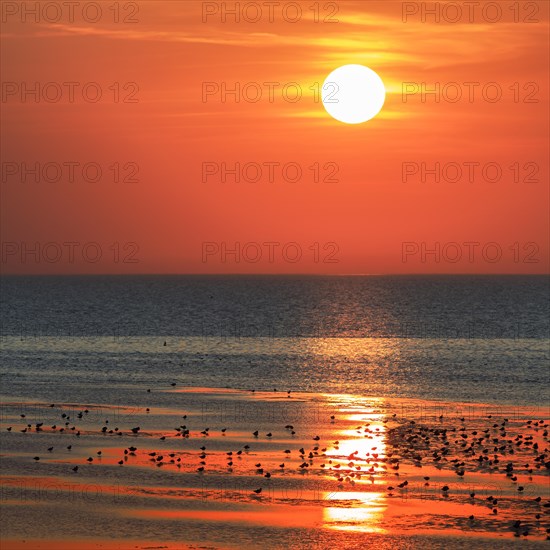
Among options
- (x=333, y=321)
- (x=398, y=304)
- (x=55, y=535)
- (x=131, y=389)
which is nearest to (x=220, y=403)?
(x=131, y=389)

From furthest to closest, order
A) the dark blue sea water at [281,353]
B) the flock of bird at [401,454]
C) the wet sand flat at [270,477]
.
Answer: the dark blue sea water at [281,353], the flock of bird at [401,454], the wet sand flat at [270,477]

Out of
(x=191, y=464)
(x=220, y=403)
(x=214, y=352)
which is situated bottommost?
(x=191, y=464)

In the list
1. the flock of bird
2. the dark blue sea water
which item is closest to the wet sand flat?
the flock of bird

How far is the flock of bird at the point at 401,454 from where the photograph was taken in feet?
105

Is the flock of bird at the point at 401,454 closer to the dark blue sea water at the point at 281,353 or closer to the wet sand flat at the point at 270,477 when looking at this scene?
the wet sand flat at the point at 270,477

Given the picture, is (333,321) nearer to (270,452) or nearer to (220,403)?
(220,403)

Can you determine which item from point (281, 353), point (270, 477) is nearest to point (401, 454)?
point (270, 477)

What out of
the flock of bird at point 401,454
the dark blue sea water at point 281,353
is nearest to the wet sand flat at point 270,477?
the flock of bird at point 401,454

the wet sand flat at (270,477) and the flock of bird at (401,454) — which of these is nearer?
the wet sand flat at (270,477)

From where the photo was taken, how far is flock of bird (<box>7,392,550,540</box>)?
32.1m

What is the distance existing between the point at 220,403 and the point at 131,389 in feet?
24.5

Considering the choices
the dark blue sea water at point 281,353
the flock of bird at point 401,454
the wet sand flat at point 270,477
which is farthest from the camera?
the dark blue sea water at point 281,353

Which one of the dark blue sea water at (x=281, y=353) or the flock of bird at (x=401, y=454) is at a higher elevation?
the dark blue sea water at (x=281, y=353)

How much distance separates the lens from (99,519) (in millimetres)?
27000
